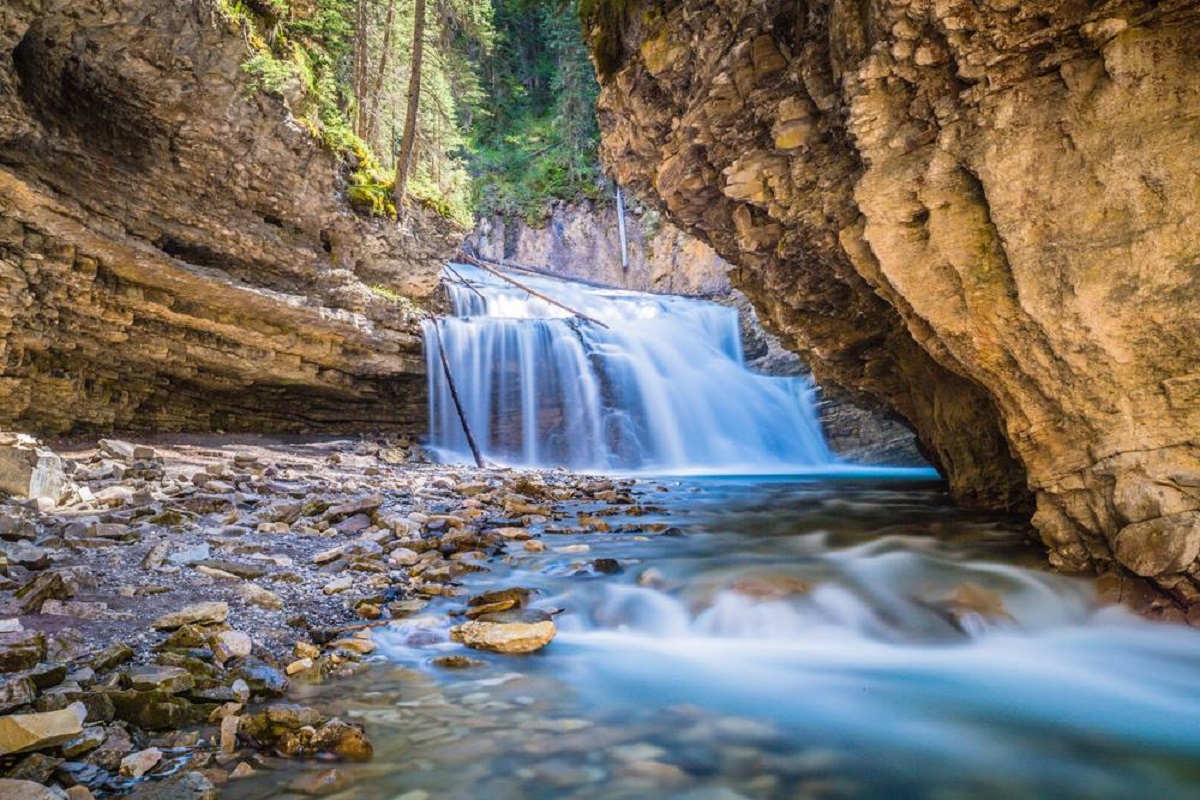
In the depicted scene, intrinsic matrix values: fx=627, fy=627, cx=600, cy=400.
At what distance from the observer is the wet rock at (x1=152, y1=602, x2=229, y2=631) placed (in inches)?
124

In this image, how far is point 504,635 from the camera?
3.60 meters

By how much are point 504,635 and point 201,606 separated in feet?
5.29

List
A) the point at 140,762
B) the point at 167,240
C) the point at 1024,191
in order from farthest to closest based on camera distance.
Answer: the point at 167,240 → the point at 1024,191 → the point at 140,762

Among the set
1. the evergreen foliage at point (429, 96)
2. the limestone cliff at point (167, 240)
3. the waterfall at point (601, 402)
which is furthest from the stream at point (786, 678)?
the waterfall at point (601, 402)

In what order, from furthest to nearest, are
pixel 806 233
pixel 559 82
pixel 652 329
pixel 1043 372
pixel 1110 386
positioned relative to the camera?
1. pixel 559 82
2. pixel 652 329
3. pixel 806 233
4. pixel 1043 372
5. pixel 1110 386

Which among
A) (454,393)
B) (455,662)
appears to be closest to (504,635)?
(455,662)

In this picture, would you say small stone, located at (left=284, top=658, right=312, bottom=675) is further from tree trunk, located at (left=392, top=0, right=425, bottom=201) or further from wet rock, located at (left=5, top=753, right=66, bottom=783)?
tree trunk, located at (left=392, top=0, right=425, bottom=201)

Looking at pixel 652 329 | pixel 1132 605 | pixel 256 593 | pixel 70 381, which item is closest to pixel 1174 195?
pixel 1132 605

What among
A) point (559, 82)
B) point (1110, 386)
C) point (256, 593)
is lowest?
point (256, 593)

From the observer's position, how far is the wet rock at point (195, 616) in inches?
124

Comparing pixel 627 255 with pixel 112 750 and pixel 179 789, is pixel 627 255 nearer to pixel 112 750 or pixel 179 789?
pixel 112 750

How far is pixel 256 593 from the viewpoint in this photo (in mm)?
3789

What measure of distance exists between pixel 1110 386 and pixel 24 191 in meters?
11.3

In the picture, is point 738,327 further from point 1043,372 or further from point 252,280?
point 1043,372
